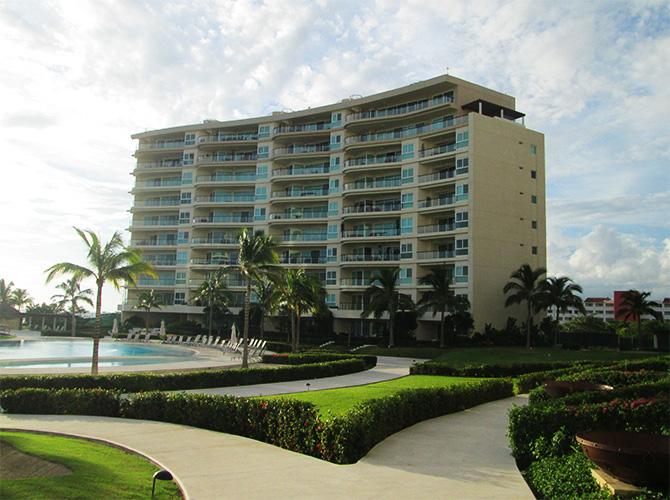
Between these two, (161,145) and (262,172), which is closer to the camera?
(262,172)

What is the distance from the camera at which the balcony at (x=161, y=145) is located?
6675 centimetres

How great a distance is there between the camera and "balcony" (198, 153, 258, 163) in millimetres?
62250

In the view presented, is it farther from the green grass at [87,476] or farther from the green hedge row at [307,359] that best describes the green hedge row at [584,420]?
the green hedge row at [307,359]

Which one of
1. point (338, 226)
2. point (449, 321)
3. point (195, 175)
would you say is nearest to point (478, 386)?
point (449, 321)

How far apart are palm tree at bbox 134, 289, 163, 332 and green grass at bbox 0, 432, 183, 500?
50.4m

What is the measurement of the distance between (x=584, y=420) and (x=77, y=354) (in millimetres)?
34975

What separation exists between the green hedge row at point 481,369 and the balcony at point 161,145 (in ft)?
168

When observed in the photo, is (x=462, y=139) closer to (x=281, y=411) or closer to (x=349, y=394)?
(x=349, y=394)

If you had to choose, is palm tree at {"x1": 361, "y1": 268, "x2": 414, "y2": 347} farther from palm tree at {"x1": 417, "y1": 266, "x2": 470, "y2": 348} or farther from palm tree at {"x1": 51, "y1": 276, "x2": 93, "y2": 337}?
palm tree at {"x1": 51, "y1": 276, "x2": 93, "y2": 337}

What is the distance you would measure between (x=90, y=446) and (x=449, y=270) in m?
39.8

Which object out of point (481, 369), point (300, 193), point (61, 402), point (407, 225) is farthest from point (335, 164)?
point (61, 402)

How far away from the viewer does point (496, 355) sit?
115 ft

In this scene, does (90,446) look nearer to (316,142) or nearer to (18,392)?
(18,392)

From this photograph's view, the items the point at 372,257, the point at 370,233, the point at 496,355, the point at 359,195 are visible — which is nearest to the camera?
the point at 496,355
